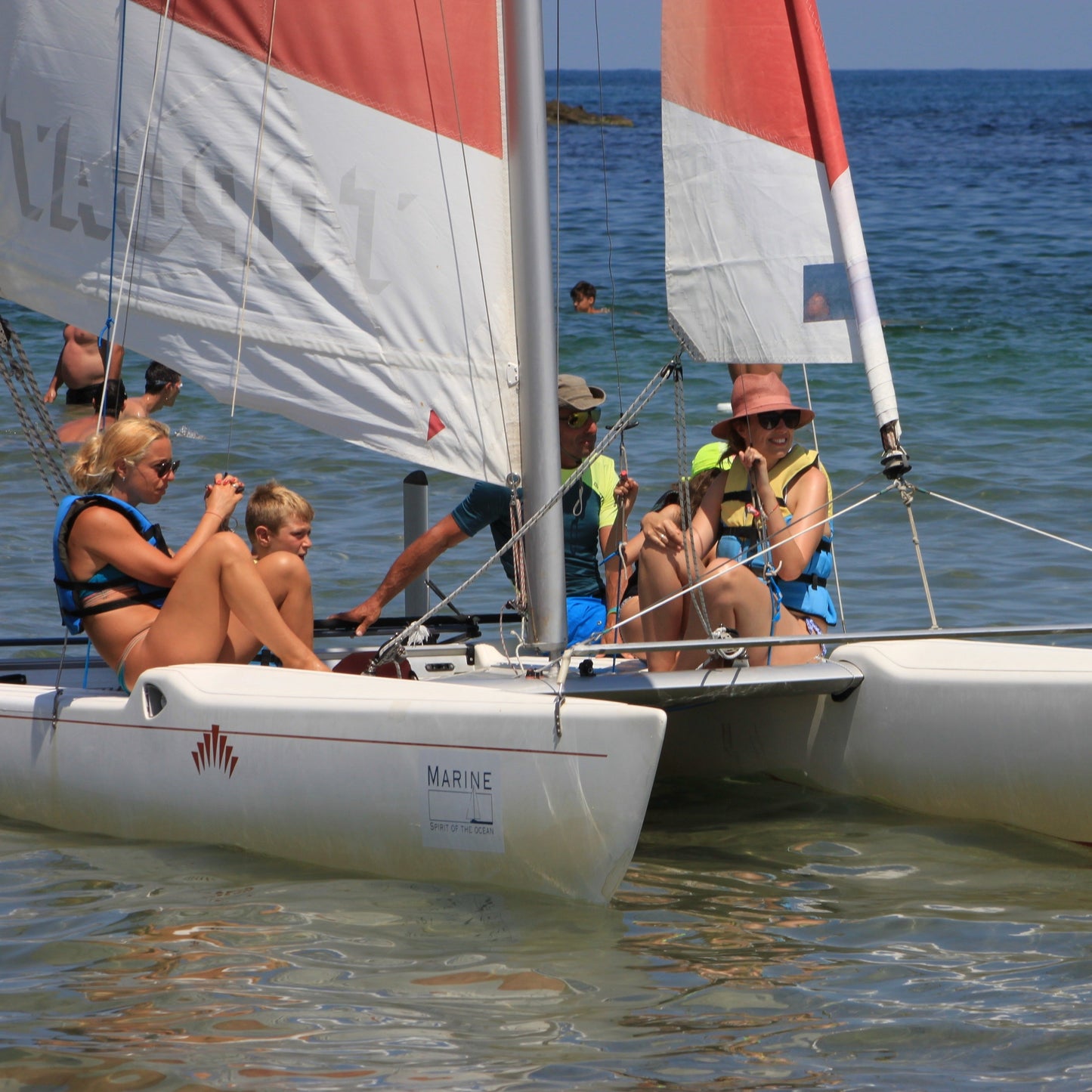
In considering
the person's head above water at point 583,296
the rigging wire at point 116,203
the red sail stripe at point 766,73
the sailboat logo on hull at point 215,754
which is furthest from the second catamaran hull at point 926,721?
the person's head above water at point 583,296

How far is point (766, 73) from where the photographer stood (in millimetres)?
3857

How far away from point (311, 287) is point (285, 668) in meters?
1.03

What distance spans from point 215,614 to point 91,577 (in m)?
0.38

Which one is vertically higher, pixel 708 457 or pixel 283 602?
pixel 708 457

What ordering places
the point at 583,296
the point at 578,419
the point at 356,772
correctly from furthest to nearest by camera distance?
the point at 583,296 → the point at 578,419 → the point at 356,772

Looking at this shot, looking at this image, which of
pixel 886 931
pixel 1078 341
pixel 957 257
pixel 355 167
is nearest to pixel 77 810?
pixel 355 167

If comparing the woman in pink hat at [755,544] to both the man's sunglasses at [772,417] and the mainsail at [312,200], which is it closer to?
the man's sunglasses at [772,417]

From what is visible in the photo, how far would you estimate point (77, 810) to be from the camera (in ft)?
14.1

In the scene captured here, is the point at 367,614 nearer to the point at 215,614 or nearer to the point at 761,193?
the point at 215,614

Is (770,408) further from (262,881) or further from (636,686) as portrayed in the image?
(262,881)

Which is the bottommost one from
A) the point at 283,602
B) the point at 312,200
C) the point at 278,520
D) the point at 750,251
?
the point at 283,602

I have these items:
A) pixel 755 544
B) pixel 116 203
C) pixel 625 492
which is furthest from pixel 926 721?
pixel 116 203

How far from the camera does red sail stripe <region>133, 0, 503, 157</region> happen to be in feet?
13.8

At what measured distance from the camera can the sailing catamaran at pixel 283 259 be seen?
13.3 ft
